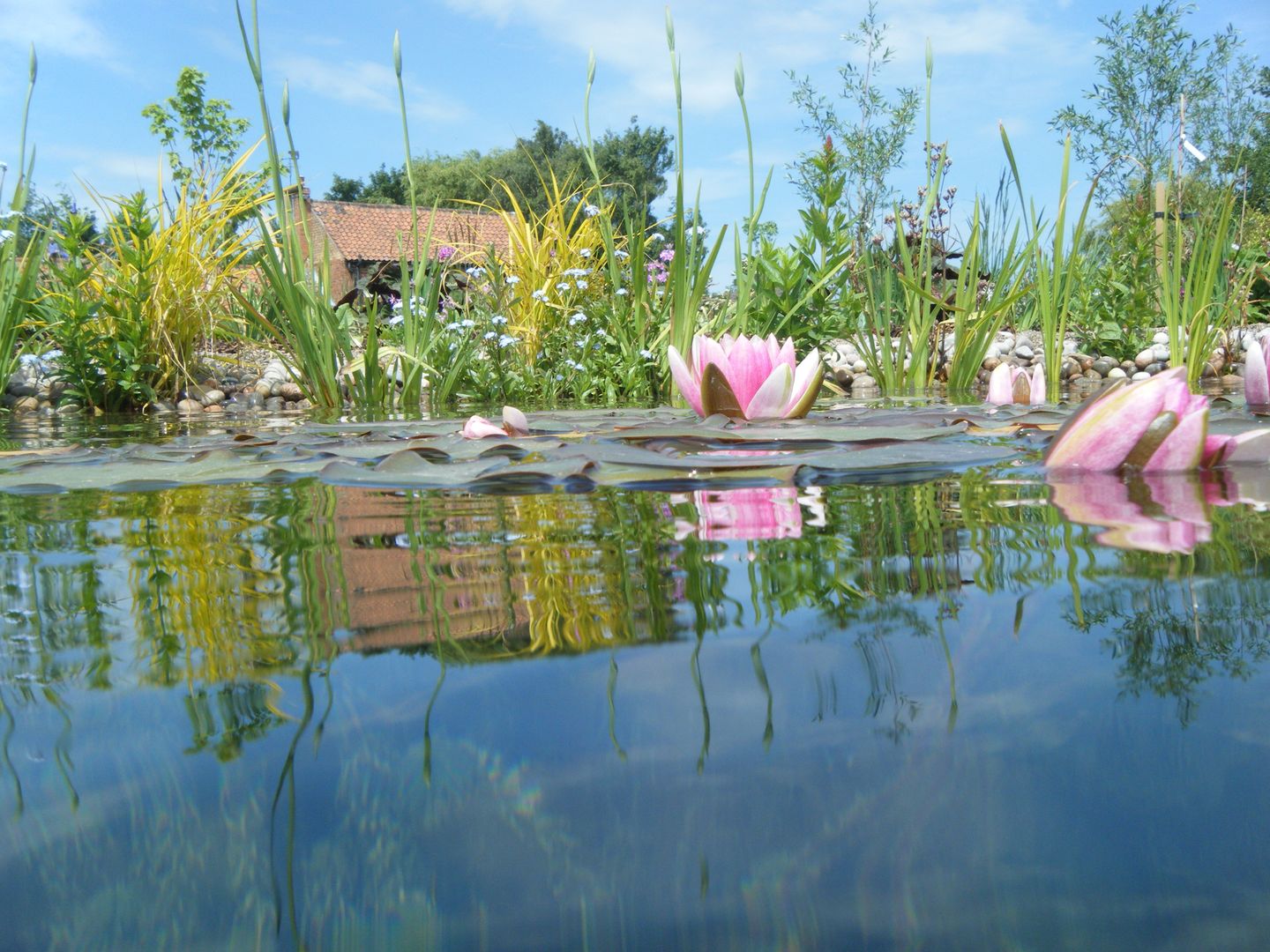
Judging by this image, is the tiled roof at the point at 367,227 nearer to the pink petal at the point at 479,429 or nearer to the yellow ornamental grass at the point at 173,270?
the yellow ornamental grass at the point at 173,270

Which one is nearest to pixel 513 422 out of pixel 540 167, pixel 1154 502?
pixel 1154 502

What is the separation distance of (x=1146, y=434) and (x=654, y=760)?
1095 mm

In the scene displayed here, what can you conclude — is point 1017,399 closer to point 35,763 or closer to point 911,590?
point 911,590

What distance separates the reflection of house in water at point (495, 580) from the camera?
1.62 ft

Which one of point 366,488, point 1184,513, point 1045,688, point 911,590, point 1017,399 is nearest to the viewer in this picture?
point 1045,688

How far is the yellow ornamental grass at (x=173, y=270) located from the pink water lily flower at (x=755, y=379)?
4.32 m

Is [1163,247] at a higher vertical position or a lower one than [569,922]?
higher

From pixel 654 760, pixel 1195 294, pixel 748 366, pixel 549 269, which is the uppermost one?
pixel 549 269

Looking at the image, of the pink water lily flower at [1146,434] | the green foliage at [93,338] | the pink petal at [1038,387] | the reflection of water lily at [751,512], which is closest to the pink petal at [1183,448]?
the pink water lily flower at [1146,434]

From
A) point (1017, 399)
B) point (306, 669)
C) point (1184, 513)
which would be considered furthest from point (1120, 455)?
point (1017, 399)

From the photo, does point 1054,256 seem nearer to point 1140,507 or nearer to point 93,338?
point 1140,507

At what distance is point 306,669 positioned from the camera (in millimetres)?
432

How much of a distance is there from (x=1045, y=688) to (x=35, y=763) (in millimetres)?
368

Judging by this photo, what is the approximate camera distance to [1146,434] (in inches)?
47.4
